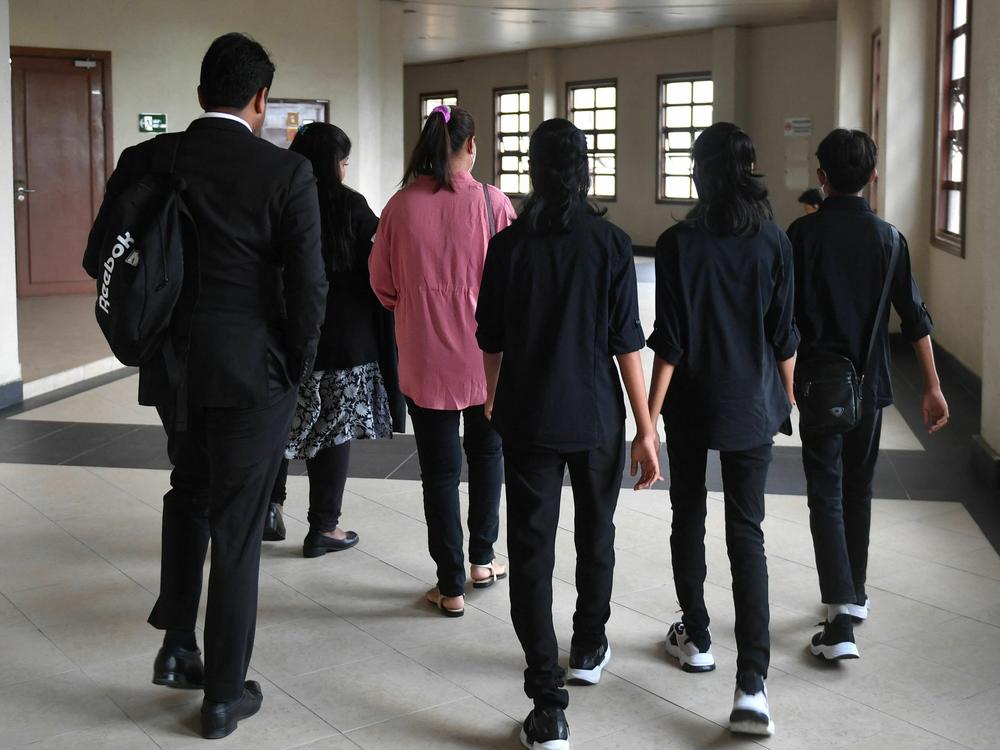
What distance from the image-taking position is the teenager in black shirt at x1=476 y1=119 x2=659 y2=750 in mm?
2598

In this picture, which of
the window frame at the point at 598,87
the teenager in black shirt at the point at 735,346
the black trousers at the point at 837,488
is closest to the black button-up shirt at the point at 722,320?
the teenager in black shirt at the point at 735,346

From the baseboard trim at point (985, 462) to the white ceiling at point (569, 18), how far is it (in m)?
10.2

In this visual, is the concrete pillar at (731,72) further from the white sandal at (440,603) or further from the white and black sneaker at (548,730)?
the white and black sneaker at (548,730)

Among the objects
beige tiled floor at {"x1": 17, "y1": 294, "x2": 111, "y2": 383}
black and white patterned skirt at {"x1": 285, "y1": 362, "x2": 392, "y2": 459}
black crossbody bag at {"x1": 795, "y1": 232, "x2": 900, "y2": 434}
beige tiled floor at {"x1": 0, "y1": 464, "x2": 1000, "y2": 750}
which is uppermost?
black crossbody bag at {"x1": 795, "y1": 232, "x2": 900, "y2": 434}

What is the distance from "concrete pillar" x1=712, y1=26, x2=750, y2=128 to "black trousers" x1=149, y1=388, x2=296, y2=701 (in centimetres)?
1556

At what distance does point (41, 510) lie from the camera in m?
4.62

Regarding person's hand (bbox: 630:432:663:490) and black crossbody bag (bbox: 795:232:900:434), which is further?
black crossbody bag (bbox: 795:232:900:434)

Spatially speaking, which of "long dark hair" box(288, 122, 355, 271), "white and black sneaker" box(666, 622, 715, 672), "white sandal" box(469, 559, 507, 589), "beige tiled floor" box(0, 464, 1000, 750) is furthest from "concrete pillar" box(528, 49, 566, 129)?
"white and black sneaker" box(666, 622, 715, 672)

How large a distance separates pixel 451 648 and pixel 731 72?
15471 millimetres

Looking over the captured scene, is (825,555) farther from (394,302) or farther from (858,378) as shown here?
(394,302)

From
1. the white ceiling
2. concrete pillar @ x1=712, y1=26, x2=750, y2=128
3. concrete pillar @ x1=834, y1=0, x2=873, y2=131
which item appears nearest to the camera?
concrete pillar @ x1=834, y1=0, x2=873, y2=131

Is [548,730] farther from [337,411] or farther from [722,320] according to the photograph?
[337,411]

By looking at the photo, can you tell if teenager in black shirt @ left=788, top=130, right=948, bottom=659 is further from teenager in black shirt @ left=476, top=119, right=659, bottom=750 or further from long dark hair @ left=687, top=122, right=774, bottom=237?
teenager in black shirt @ left=476, top=119, right=659, bottom=750

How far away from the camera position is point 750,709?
2.70 m
